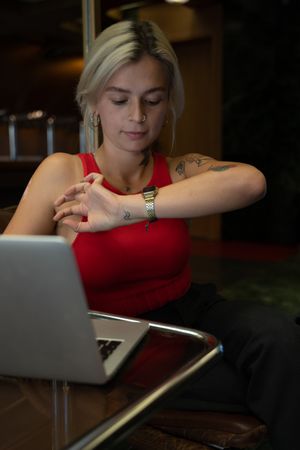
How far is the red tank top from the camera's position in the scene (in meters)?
1.24

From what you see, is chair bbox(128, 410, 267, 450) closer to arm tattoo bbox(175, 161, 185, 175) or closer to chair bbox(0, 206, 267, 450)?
chair bbox(0, 206, 267, 450)

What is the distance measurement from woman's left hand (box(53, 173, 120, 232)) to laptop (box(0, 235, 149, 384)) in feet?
1.38

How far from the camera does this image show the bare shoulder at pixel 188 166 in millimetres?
1449

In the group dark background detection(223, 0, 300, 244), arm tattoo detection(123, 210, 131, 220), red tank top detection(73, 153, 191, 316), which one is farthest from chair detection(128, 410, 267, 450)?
dark background detection(223, 0, 300, 244)

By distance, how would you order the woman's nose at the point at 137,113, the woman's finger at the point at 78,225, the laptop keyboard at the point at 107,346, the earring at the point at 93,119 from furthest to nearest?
the earring at the point at 93,119 → the woman's nose at the point at 137,113 → the woman's finger at the point at 78,225 → the laptop keyboard at the point at 107,346

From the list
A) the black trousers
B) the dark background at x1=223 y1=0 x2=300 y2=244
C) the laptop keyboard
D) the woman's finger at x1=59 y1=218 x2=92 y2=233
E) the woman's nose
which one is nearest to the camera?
the laptop keyboard

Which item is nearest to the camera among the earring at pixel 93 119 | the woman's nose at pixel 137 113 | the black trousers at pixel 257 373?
the black trousers at pixel 257 373

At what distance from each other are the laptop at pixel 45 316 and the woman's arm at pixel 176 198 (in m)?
0.43

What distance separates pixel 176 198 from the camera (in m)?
1.11

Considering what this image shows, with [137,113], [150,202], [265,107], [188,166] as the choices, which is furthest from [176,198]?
[265,107]

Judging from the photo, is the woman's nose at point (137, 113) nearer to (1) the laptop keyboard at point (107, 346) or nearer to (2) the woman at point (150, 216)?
(2) the woman at point (150, 216)

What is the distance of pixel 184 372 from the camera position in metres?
0.75

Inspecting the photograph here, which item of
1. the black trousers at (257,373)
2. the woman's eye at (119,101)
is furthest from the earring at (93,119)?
the black trousers at (257,373)

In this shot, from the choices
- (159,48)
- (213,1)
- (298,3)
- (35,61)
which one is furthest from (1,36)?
(159,48)
